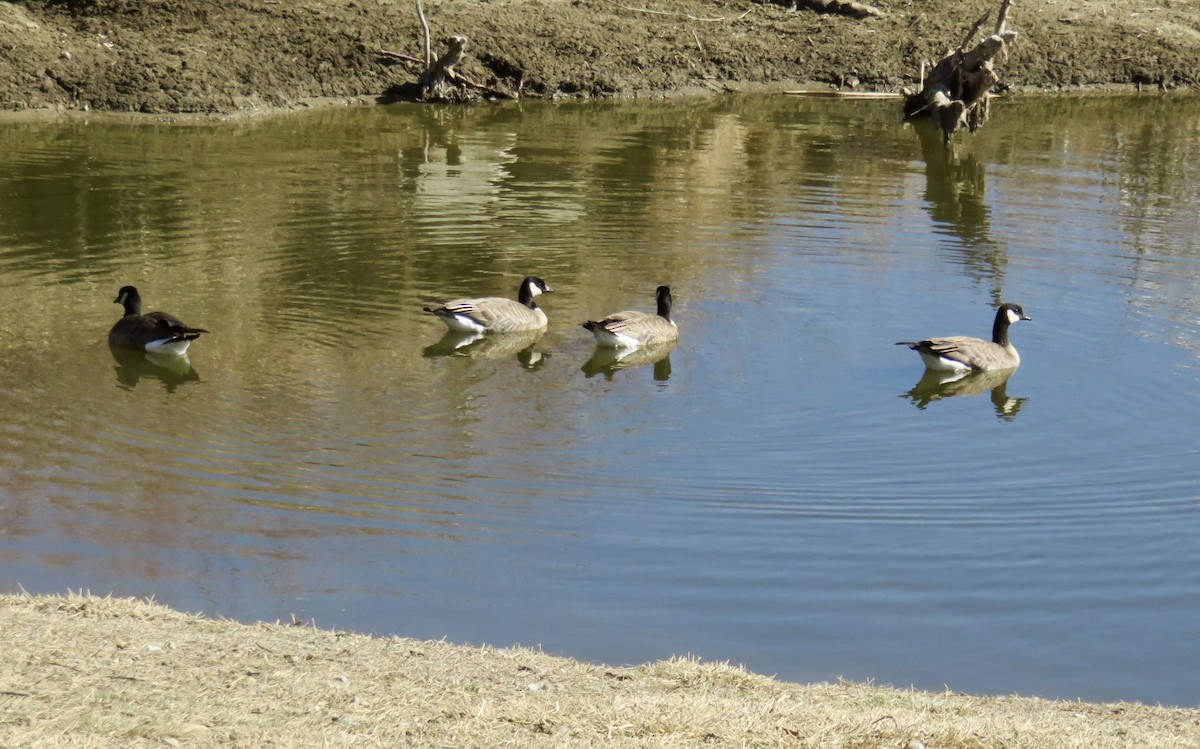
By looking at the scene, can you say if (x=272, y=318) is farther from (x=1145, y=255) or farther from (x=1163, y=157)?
(x=1163, y=157)

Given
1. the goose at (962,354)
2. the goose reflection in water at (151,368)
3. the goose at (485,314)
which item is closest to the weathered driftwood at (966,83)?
the goose at (962,354)

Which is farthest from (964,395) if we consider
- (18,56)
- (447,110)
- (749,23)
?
(749,23)

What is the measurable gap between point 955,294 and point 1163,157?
12.7 metres

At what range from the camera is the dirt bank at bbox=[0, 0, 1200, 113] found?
31.2 meters

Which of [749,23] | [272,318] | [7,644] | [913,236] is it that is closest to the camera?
[7,644]

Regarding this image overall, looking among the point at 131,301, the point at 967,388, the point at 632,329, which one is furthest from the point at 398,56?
the point at 967,388

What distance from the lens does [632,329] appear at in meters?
15.1

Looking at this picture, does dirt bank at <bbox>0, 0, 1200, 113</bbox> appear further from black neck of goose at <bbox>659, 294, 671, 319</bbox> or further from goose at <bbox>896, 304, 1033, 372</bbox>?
goose at <bbox>896, 304, 1033, 372</bbox>

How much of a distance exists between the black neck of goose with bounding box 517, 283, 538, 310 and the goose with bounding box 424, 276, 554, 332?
0.14m

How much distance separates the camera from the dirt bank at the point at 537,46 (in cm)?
3120

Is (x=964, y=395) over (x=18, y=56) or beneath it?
beneath

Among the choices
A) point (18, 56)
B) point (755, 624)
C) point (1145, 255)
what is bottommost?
point (755, 624)

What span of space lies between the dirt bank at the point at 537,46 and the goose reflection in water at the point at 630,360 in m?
18.2

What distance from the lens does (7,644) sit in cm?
719
